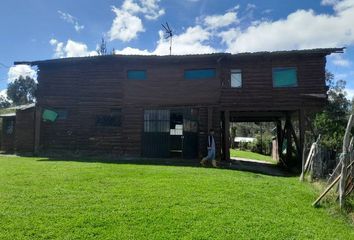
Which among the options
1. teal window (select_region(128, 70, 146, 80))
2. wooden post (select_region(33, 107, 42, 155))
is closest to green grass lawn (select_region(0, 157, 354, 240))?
wooden post (select_region(33, 107, 42, 155))

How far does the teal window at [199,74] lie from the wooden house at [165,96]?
6cm

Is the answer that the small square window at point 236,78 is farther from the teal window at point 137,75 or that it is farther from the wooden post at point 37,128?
the wooden post at point 37,128

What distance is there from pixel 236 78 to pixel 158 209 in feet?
40.9

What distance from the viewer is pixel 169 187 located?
9.27 meters

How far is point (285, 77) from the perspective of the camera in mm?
18047

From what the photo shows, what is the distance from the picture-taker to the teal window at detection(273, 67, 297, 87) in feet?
58.8

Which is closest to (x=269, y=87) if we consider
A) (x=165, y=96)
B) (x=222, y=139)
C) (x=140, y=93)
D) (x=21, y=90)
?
(x=222, y=139)

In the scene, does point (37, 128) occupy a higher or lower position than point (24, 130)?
higher

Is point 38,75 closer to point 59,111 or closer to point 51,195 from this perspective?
point 59,111

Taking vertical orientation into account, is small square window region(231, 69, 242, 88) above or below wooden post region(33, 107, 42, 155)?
above

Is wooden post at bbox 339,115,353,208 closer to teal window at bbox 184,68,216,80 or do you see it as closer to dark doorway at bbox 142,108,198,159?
dark doorway at bbox 142,108,198,159

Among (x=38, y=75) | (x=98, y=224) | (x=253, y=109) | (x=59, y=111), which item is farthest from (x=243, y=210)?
(x=38, y=75)

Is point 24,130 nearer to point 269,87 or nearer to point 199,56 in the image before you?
point 199,56

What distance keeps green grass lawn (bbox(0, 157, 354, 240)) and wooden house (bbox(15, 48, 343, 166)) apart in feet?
25.9
